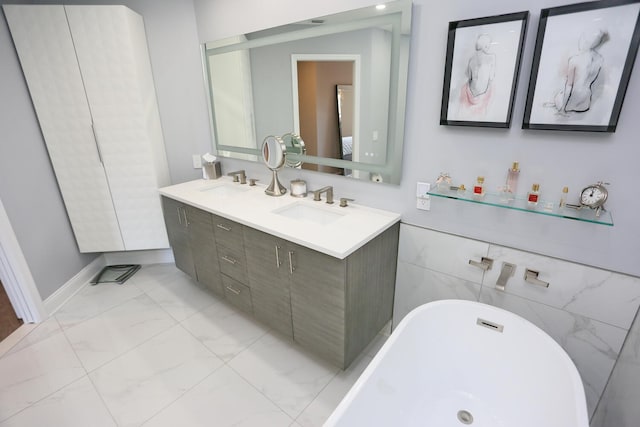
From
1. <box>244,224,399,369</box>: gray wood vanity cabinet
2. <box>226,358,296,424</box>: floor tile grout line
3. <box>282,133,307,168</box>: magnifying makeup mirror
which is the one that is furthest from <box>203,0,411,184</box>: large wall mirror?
<box>226,358,296,424</box>: floor tile grout line

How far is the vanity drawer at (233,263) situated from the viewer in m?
1.95

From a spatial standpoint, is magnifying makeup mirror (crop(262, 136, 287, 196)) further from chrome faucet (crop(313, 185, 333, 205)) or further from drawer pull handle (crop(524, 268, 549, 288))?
drawer pull handle (crop(524, 268, 549, 288))

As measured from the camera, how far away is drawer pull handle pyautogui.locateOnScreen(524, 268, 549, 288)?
1.38 meters

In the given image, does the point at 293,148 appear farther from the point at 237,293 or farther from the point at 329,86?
the point at 237,293

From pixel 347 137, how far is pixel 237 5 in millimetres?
1292

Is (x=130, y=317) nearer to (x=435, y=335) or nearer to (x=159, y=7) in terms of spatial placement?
(x=435, y=335)

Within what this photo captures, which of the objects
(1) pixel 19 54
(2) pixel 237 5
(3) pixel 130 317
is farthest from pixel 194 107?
(3) pixel 130 317

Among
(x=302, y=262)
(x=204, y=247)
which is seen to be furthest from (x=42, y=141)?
(x=302, y=262)

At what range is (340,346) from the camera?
62.3 inches

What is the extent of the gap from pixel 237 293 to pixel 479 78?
6.15ft

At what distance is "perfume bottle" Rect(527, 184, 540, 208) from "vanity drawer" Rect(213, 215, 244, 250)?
150 cm

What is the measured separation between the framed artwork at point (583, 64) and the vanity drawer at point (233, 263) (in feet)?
5.61

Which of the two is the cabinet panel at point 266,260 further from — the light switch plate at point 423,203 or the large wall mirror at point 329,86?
the light switch plate at point 423,203

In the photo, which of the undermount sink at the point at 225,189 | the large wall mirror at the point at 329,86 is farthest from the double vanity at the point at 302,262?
the large wall mirror at the point at 329,86
